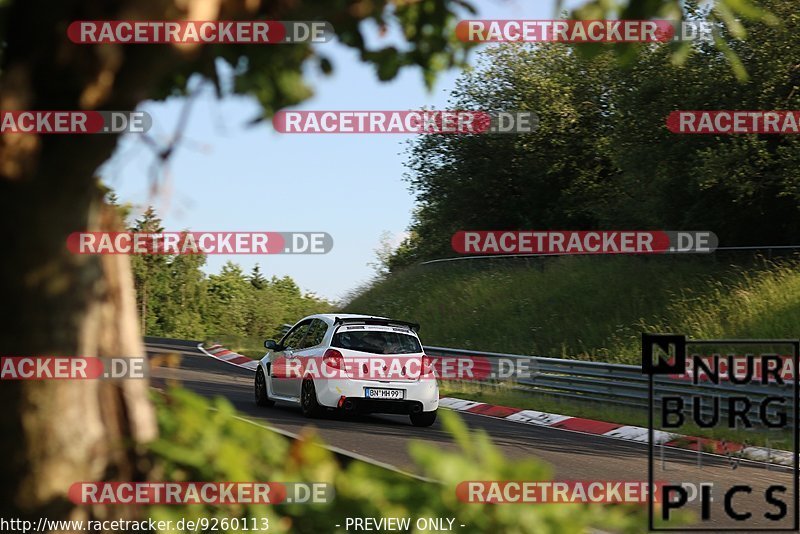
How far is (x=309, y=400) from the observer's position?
52.5ft

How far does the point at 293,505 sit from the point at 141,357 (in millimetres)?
950

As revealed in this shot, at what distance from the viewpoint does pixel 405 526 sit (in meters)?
4.02

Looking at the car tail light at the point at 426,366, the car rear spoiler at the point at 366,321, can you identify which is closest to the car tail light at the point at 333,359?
the car rear spoiler at the point at 366,321

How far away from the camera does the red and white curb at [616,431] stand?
14898 millimetres

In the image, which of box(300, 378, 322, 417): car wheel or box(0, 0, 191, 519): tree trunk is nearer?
box(0, 0, 191, 519): tree trunk

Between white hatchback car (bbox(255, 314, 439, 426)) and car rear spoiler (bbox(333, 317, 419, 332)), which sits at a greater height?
car rear spoiler (bbox(333, 317, 419, 332))

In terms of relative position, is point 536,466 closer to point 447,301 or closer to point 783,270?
point 783,270

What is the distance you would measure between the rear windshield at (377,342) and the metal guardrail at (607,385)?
151 inches

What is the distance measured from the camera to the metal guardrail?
16891 mm

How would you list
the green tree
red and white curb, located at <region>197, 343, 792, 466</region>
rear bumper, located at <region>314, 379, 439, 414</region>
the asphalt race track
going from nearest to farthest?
the asphalt race track
red and white curb, located at <region>197, 343, 792, 466</region>
rear bumper, located at <region>314, 379, 439, 414</region>
the green tree

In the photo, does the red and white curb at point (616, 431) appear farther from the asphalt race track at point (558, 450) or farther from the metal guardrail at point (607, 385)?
the metal guardrail at point (607, 385)

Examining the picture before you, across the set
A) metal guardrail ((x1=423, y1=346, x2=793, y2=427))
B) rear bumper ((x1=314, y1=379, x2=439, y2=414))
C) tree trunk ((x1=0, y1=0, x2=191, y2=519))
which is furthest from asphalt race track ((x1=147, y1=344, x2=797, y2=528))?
tree trunk ((x1=0, y1=0, x2=191, y2=519))

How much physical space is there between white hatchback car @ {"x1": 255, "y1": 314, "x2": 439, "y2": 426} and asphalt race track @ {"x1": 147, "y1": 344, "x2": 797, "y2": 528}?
0.29 meters

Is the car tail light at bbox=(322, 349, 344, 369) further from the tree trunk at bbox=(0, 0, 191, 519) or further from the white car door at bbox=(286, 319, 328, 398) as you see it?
the tree trunk at bbox=(0, 0, 191, 519)
